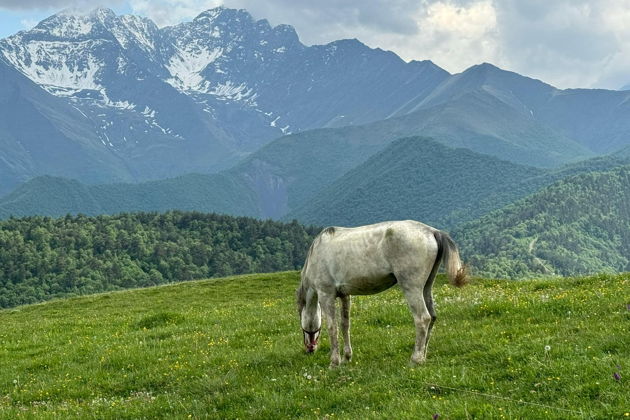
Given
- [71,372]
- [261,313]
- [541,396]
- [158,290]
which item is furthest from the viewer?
[158,290]

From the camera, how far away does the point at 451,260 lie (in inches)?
504

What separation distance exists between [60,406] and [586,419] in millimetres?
11824

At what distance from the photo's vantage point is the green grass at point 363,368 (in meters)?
10.1

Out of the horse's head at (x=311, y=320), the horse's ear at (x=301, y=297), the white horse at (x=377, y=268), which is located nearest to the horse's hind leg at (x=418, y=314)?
the white horse at (x=377, y=268)

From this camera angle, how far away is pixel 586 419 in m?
8.55

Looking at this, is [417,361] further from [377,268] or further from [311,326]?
[311,326]

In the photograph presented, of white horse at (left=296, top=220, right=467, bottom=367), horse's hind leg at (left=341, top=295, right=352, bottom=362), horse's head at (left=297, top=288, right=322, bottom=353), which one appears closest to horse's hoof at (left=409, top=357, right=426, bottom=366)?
white horse at (left=296, top=220, right=467, bottom=367)

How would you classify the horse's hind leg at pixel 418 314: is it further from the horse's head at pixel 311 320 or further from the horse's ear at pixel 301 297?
the horse's ear at pixel 301 297

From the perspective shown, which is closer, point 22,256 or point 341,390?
point 341,390

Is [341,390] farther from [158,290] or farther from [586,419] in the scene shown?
[158,290]

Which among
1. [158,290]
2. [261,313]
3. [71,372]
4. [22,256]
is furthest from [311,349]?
[22,256]

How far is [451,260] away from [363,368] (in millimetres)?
3323

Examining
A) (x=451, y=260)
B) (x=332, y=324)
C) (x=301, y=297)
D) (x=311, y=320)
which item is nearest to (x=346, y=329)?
(x=332, y=324)

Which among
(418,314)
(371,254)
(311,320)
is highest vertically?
(371,254)
